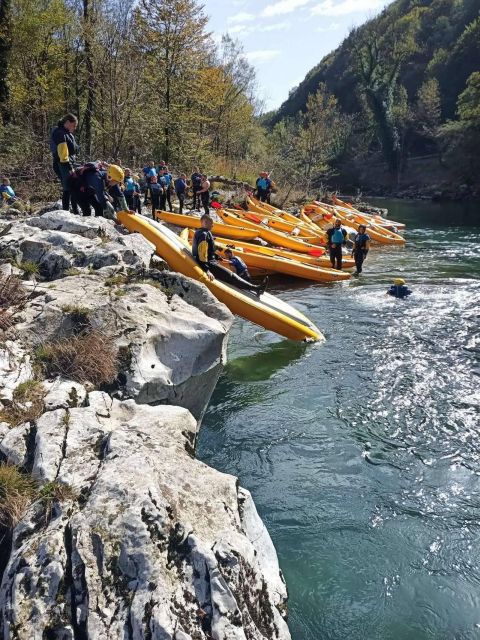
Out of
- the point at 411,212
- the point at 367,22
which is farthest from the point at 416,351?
the point at 367,22

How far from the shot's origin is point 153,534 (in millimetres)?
2666

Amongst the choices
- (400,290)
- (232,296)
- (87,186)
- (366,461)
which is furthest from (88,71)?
(366,461)

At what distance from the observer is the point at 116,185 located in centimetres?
1076

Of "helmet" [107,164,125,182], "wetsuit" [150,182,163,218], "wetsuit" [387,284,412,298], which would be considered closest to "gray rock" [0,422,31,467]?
"helmet" [107,164,125,182]

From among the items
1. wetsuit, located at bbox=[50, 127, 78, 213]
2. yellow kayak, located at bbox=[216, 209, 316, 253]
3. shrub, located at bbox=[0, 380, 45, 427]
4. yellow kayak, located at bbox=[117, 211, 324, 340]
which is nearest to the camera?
shrub, located at bbox=[0, 380, 45, 427]

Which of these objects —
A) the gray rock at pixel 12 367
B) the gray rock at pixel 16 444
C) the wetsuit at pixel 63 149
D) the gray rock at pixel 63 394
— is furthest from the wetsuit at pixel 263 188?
the gray rock at pixel 16 444

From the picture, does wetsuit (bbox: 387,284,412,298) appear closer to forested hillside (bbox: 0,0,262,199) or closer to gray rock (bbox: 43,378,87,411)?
gray rock (bbox: 43,378,87,411)

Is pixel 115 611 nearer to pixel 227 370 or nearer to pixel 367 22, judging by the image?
pixel 227 370

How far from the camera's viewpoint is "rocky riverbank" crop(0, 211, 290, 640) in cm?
238

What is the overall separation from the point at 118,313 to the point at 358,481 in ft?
10.5

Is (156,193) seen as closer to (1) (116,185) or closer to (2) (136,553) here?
(1) (116,185)

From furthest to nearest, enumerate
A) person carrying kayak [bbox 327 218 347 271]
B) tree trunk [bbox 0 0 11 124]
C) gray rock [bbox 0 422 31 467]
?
tree trunk [bbox 0 0 11 124] → person carrying kayak [bbox 327 218 347 271] → gray rock [bbox 0 422 31 467]

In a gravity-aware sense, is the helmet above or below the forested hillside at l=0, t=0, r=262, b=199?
below

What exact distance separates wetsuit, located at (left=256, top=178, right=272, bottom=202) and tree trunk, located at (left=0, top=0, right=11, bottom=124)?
1020cm
